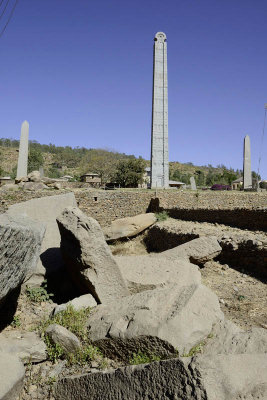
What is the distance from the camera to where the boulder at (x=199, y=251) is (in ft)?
26.3

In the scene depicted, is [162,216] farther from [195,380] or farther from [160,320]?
[195,380]

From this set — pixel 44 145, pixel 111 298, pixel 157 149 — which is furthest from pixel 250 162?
pixel 44 145

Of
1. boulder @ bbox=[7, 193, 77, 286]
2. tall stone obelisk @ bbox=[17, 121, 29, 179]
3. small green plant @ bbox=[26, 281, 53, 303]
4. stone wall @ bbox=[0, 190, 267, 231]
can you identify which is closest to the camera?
small green plant @ bbox=[26, 281, 53, 303]

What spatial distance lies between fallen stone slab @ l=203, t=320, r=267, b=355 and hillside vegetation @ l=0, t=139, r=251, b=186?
27.3m

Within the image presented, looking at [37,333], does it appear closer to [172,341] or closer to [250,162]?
[172,341]

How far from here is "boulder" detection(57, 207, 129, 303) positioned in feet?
16.8

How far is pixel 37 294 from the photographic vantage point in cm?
541

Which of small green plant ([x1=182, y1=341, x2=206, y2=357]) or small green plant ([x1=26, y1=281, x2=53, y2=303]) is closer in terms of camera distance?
small green plant ([x1=182, y1=341, x2=206, y2=357])

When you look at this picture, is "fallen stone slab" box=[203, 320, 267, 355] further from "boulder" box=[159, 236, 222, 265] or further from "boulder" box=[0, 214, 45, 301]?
"boulder" box=[159, 236, 222, 265]

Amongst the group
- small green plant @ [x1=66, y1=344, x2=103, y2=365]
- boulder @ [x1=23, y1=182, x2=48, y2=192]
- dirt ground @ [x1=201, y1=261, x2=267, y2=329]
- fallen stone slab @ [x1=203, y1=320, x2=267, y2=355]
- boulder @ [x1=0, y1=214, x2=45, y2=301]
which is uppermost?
boulder @ [x1=23, y1=182, x2=48, y2=192]

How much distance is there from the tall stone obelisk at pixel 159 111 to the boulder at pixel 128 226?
4.64 metres

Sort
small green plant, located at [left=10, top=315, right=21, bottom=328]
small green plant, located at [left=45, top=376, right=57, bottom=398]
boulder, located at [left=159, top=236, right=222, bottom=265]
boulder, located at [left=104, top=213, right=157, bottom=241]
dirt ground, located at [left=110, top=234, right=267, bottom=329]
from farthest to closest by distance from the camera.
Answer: boulder, located at [left=104, top=213, right=157, bottom=241] → boulder, located at [left=159, top=236, right=222, bottom=265] → dirt ground, located at [left=110, top=234, right=267, bottom=329] → small green plant, located at [left=10, top=315, right=21, bottom=328] → small green plant, located at [left=45, top=376, right=57, bottom=398]

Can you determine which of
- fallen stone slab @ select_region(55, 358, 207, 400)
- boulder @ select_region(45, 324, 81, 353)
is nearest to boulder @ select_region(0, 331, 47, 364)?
boulder @ select_region(45, 324, 81, 353)

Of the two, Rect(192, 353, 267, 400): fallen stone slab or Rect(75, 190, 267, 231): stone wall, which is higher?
Rect(75, 190, 267, 231): stone wall
